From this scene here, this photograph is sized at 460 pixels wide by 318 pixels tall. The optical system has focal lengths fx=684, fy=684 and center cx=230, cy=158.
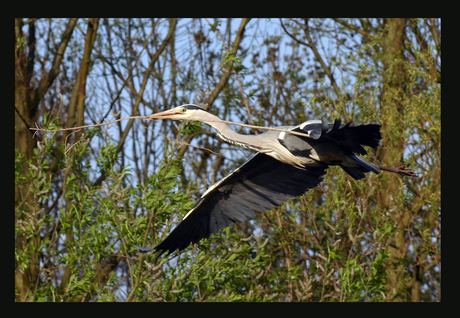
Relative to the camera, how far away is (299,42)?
337 inches

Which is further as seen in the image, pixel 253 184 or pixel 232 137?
pixel 253 184

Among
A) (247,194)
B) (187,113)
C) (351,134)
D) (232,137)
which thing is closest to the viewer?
(351,134)

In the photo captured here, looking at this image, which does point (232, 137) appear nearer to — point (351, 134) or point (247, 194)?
point (247, 194)

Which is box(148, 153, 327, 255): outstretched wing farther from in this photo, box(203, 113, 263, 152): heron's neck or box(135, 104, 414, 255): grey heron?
box(203, 113, 263, 152): heron's neck

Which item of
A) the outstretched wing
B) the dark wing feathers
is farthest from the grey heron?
the dark wing feathers

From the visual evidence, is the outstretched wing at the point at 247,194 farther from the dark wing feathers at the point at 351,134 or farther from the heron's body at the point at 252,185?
the dark wing feathers at the point at 351,134

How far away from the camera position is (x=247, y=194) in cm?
492

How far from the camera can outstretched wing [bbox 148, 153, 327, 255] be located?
488cm

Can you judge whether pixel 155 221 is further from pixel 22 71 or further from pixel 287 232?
pixel 22 71

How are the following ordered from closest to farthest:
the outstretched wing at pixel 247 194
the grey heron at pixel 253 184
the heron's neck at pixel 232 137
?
the heron's neck at pixel 232 137, the grey heron at pixel 253 184, the outstretched wing at pixel 247 194

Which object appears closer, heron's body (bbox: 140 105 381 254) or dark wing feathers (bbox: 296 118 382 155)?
dark wing feathers (bbox: 296 118 382 155)

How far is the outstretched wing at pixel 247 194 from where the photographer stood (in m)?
4.88

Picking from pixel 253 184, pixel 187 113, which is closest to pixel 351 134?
pixel 253 184

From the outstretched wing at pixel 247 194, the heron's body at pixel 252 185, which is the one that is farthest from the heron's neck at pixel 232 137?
the outstretched wing at pixel 247 194
